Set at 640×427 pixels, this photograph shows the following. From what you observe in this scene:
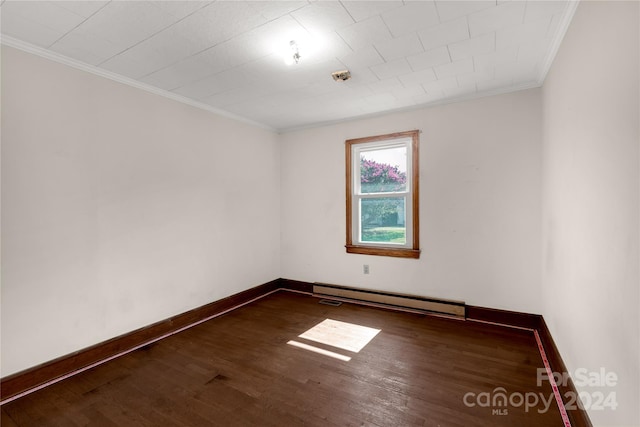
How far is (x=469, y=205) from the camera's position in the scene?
11.3 ft

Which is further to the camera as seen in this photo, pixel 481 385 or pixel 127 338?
pixel 127 338

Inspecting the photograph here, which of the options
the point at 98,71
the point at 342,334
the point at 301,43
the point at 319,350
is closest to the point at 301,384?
the point at 319,350

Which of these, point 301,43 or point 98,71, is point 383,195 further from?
point 98,71

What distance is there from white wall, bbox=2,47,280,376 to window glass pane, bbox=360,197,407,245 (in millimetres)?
1847

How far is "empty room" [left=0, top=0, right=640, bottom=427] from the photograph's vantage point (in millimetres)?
1791

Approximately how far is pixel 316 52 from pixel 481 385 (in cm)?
285

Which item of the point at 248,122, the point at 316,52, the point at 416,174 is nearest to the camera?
the point at 316,52

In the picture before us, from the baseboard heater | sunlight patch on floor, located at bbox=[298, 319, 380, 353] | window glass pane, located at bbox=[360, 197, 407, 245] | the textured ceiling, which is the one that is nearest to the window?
window glass pane, located at bbox=[360, 197, 407, 245]

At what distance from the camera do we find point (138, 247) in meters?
2.92

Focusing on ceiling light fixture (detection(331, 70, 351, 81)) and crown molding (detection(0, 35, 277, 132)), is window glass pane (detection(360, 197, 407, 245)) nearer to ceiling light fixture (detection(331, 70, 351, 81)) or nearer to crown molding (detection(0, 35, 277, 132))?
ceiling light fixture (detection(331, 70, 351, 81))

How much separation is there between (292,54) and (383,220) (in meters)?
2.49

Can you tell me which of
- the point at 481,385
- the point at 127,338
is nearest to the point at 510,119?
the point at 481,385

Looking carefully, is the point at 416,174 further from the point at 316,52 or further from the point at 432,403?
the point at 432,403

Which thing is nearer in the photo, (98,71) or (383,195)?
(98,71)
